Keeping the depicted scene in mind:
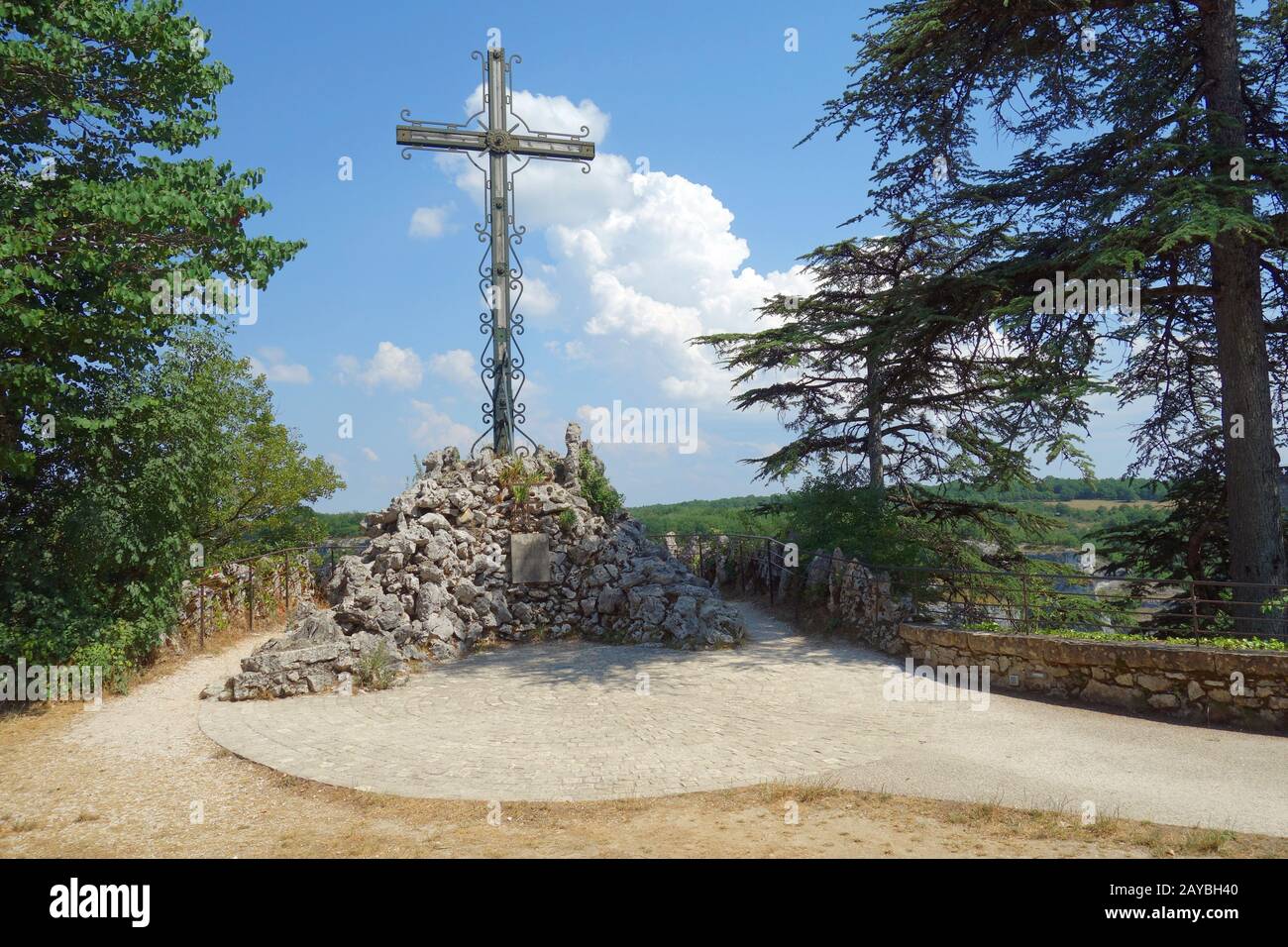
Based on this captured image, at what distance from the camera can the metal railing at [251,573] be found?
12.8 metres

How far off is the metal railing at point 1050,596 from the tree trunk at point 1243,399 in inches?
21.2

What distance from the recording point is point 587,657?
462 inches

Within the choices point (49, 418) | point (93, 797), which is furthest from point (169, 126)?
point (93, 797)

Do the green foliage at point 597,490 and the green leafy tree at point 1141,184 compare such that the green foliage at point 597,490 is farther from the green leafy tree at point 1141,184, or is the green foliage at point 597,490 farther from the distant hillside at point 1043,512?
the green leafy tree at point 1141,184

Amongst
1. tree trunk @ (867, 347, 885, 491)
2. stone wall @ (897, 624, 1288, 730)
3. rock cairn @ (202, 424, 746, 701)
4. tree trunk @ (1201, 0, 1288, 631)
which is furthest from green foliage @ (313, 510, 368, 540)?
tree trunk @ (1201, 0, 1288, 631)

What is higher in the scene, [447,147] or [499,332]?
[447,147]

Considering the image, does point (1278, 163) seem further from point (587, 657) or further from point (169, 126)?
point (169, 126)

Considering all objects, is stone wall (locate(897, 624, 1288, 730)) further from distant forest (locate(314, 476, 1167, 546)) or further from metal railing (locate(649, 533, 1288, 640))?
distant forest (locate(314, 476, 1167, 546))

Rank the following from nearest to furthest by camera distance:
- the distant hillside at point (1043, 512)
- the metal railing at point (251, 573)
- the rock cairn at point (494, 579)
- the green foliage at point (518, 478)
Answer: the rock cairn at point (494, 579), the metal railing at point (251, 573), the green foliage at point (518, 478), the distant hillside at point (1043, 512)

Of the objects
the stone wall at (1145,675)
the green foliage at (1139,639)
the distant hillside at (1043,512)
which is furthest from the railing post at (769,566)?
the stone wall at (1145,675)

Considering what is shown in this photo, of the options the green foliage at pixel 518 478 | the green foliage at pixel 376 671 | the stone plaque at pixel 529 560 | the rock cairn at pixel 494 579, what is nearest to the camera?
the green foliage at pixel 376 671

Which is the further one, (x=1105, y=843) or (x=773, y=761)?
(x=773, y=761)

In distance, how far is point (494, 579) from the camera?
1334 centimetres
